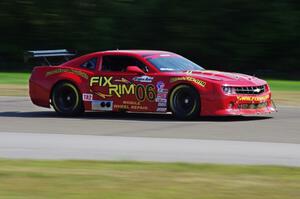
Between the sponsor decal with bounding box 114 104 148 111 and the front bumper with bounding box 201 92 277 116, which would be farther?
the sponsor decal with bounding box 114 104 148 111

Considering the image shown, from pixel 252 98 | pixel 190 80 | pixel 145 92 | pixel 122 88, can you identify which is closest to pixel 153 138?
pixel 190 80

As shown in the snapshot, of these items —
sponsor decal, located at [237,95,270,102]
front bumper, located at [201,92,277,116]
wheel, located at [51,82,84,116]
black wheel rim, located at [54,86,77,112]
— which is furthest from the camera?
black wheel rim, located at [54,86,77,112]

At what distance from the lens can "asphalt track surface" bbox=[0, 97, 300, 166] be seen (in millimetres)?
9711

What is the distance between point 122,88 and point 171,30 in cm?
1708

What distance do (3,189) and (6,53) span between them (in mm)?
27887

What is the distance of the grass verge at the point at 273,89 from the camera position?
1831 centimetres

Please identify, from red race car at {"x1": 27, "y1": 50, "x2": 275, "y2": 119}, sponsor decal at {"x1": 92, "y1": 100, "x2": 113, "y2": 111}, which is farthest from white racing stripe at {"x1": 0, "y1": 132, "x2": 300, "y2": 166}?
sponsor decal at {"x1": 92, "y1": 100, "x2": 113, "y2": 111}

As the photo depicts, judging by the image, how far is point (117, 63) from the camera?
14836 mm

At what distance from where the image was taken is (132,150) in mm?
10203

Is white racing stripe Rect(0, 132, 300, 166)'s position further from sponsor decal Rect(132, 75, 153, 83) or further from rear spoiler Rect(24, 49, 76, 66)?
rear spoiler Rect(24, 49, 76, 66)

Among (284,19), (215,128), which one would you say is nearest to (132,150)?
(215,128)

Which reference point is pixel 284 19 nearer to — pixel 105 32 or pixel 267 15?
pixel 267 15

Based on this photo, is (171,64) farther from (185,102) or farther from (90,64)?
(90,64)

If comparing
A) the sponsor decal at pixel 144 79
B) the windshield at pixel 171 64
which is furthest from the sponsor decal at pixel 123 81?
the windshield at pixel 171 64
